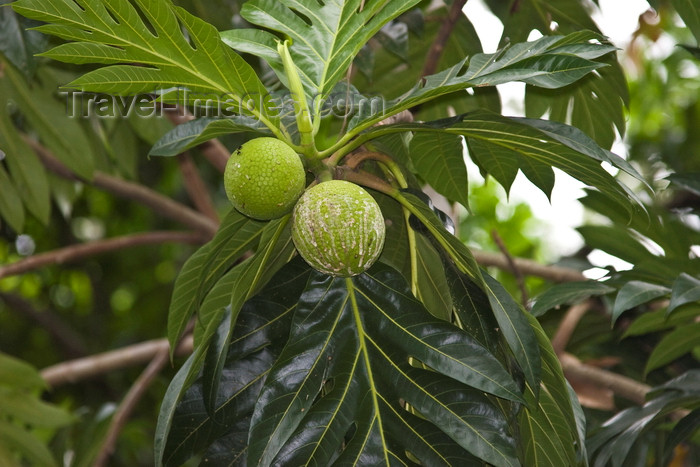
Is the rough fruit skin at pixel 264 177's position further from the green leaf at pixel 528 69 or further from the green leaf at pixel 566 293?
the green leaf at pixel 566 293

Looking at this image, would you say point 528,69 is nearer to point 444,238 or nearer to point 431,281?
point 444,238

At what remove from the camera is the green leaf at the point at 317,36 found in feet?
3.65

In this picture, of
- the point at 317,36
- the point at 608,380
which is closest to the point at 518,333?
the point at 317,36

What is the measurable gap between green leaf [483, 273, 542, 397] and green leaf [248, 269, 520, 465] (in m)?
0.03

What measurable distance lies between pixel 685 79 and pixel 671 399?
9.15 ft

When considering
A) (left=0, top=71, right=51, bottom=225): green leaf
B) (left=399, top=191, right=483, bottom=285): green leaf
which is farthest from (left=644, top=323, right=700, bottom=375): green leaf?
(left=0, top=71, right=51, bottom=225): green leaf

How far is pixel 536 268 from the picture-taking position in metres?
2.28

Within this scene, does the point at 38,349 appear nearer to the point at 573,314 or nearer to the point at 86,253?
the point at 86,253

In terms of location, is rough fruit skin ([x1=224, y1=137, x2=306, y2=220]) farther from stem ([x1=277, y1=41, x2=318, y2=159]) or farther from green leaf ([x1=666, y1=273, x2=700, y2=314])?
green leaf ([x1=666, y1=273, x2=700, y2=314])

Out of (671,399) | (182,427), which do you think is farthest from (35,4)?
(671,399)

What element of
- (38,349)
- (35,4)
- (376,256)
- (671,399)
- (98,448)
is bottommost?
(38,349)

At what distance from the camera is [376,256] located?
1067 mm

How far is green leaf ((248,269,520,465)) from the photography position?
3.42 ft

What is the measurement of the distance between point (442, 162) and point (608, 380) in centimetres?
85
